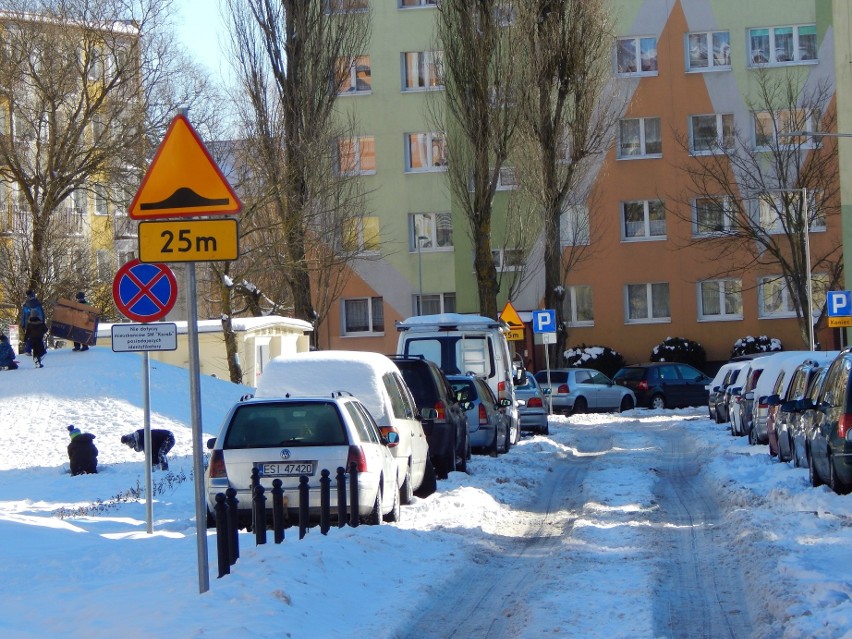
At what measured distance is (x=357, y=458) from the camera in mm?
12195

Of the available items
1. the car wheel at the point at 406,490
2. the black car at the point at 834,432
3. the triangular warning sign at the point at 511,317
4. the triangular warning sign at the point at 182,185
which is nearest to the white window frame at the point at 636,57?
the triangular warning sign at the point at 511,317

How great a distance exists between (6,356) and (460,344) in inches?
512

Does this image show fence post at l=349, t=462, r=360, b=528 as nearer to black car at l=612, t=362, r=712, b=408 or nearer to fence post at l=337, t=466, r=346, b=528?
fence post at l=337, t=466, r=346, b=528

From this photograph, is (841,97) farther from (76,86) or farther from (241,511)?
(241,511)

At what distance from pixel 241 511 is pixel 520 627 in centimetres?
505

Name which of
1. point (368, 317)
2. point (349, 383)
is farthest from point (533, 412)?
point (368, 317)

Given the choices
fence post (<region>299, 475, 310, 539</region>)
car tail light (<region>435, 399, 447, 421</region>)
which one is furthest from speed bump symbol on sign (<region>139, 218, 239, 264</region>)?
car tail light (<region>435, 399, 447, 421</region>)

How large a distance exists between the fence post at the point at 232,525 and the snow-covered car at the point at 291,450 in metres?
2.20

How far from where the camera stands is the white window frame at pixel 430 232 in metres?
53.0

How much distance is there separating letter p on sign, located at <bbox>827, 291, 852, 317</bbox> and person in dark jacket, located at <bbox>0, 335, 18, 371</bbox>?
2100 cm

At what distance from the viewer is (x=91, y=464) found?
19328 millimetres

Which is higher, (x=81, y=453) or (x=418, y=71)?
(x=418, y=71)

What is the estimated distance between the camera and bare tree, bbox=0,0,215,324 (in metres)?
37.2

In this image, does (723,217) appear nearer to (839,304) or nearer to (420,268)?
(420,268)
